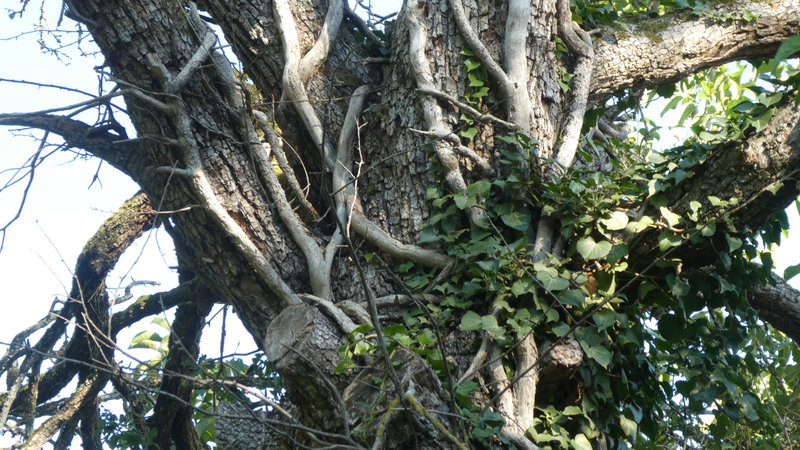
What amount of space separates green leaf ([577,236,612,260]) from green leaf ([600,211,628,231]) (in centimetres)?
6

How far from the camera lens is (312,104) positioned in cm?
288

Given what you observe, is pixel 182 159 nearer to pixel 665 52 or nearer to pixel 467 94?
pixel 467 94

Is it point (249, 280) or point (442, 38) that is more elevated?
point (442, 38)

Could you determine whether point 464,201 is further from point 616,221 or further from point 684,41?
point 684,41

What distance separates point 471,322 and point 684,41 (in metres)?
1.80

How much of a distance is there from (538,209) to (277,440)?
1252mm

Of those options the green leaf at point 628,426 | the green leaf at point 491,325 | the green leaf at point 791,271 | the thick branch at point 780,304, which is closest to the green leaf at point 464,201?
the green leaf at point 491,325

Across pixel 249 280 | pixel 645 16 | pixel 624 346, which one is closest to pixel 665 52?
pixel 645 16

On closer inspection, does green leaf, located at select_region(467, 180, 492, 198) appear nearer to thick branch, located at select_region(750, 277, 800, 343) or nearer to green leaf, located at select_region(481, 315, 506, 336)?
green leaf, located at select_region(481, 315, 506, 336)

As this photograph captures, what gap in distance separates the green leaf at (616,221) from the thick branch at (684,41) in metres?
0.93

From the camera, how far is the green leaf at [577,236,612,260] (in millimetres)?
2193

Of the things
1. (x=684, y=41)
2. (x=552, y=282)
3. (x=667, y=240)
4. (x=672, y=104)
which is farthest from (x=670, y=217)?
(x=672, y=104)

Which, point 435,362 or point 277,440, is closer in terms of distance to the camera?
point 435,362

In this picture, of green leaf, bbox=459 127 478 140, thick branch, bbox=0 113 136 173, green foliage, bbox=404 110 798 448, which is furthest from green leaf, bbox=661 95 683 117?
thick branch, bbox=0 113 136 173
